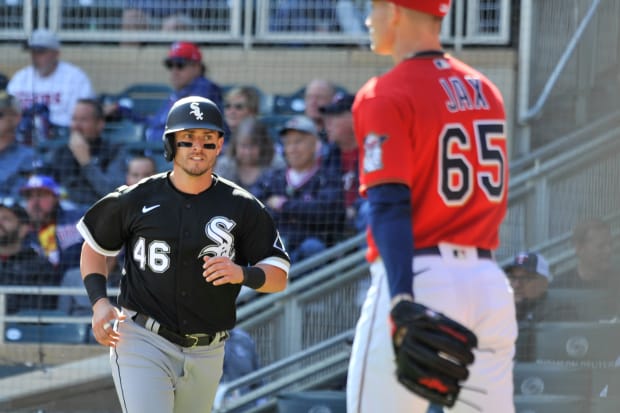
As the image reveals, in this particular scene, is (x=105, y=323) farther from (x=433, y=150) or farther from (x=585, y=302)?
(x=585, y=302)

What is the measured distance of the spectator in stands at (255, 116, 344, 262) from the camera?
8203mm

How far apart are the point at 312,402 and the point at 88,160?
2.97 meters

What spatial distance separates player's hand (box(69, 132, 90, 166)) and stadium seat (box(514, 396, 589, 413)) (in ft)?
12.9

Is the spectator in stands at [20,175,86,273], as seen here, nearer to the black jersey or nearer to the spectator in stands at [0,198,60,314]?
the spectator in stands at [0,198,60,314]

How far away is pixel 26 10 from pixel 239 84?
2086 mm

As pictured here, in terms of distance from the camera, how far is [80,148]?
9.01 meters

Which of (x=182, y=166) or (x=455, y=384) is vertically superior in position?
(x=182, y=166)

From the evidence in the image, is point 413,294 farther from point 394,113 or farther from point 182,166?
Result: point 182,166

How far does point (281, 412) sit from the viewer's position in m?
7.04

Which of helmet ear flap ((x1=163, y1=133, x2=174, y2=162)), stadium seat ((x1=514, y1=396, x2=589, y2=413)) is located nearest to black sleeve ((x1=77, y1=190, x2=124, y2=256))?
helmet ear flap ((x1=163, y1=133, x2=174, y2=162))

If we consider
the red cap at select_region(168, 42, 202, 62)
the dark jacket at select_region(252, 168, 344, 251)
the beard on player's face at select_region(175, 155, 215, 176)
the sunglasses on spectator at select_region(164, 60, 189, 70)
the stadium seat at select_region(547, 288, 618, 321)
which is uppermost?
the red cap at select_region(168, 42, 202, 62)

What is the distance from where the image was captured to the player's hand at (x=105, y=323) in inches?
176

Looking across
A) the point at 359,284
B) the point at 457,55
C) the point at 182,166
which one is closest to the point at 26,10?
the point at 457,55

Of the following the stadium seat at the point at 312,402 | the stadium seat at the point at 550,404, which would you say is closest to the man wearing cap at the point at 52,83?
the stadium seat at the point at 312,402
